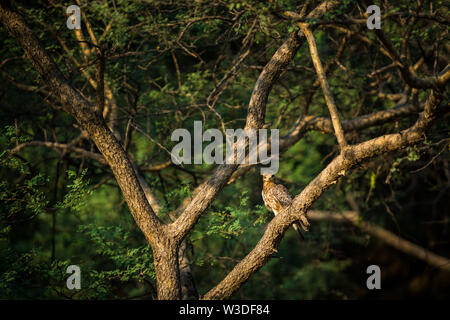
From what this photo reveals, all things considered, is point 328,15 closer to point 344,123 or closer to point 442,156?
point 344,123

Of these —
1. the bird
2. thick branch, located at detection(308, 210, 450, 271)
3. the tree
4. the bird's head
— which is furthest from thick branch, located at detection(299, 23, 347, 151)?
thick branch, located at detection(308, 210, 450, 271)

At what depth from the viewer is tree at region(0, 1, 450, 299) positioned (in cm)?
383

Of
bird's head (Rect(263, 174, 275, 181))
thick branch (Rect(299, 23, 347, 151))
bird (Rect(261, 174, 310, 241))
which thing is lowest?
bird (Rect(261, 174, 310, 241))

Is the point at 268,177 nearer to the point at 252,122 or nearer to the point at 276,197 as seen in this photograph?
the point at 276,197

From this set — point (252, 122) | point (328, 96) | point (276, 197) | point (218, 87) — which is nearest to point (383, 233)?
point (276, 197)

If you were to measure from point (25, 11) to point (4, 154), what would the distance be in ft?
8.04

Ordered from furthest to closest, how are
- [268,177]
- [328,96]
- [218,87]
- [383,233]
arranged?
[383,233]
[218,87]
[268,177]
[328,96]

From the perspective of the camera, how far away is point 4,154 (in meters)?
4.49

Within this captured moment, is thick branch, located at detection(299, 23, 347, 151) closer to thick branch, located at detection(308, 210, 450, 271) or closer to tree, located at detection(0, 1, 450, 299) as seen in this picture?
tree, located at detection(0, 1, 450, 299)

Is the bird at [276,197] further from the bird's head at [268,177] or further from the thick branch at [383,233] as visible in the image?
the thick branch at [383,233]

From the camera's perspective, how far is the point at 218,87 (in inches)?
207

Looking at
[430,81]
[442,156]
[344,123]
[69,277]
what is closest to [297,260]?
[442,156]

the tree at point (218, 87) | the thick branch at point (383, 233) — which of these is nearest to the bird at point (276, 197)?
the tree at point (218, 87)

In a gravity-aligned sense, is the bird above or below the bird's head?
A: below
